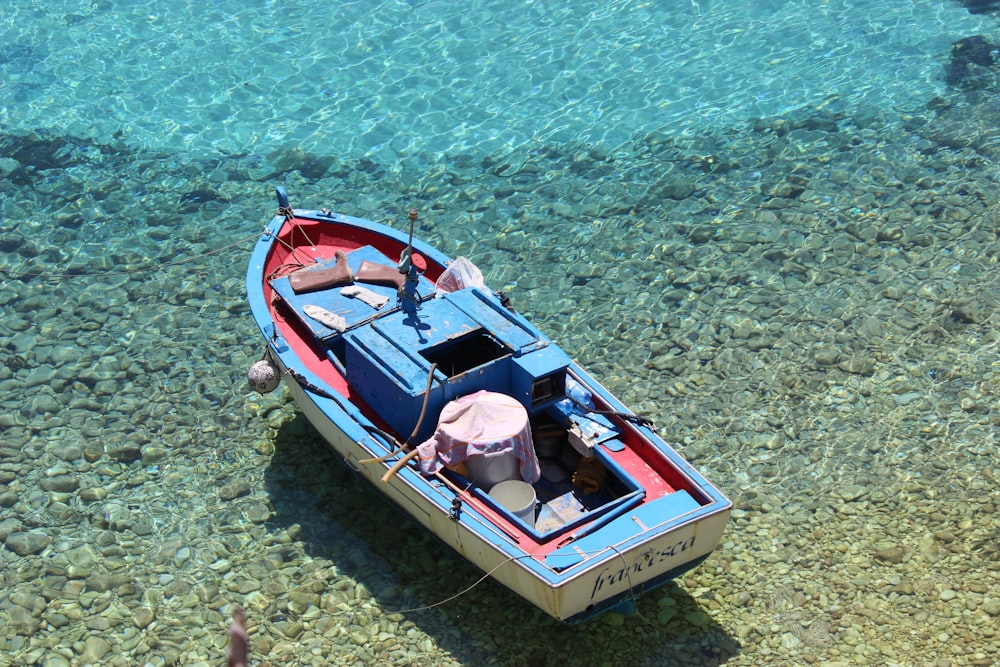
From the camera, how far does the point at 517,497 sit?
1149cm

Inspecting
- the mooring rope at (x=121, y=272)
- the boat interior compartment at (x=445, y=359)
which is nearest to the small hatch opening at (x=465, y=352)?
the boat interior compartment at (x=445, y=359)

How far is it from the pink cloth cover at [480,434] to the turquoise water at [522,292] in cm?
157

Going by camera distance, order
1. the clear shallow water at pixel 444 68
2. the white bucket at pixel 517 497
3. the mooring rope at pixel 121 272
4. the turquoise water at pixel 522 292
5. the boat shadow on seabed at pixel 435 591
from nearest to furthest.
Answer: the boat shadow on seabed at pixel 435 591 → the white bucket at pixel 517 497 → the turquoise water at pixel 522 292 → the mooring rope at pixel 121 272 → the clear shallow water at pixel 444 68

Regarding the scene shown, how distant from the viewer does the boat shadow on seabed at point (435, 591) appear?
11.3 metres

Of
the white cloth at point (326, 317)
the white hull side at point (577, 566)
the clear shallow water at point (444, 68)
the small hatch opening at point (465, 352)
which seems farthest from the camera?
the clear shallow water at point (444, 68)

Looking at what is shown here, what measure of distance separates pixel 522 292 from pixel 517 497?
5717 millimetres

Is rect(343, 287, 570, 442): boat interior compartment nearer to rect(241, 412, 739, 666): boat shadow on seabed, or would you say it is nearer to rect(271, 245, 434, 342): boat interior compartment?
rect(271, 245, 434, 342): boat interior compartment

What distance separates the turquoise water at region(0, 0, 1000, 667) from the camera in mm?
11797

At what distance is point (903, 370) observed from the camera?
48.4 ft

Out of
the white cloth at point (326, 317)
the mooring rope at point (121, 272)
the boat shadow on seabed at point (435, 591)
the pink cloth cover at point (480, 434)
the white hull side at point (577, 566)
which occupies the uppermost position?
the white cloth at point (326, 317)

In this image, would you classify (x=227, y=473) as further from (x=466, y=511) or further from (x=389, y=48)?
(x=389, y=48)

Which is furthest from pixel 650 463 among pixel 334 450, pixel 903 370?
pixel 903 370

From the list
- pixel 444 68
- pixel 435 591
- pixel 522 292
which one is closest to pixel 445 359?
pixel 435 591

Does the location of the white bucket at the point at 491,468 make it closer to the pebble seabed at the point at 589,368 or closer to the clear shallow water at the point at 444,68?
the pebble seabed at the point at 589,368
